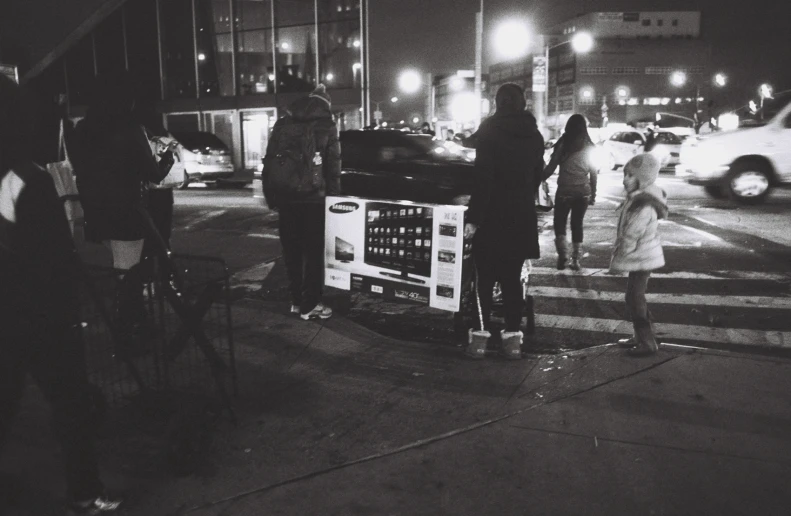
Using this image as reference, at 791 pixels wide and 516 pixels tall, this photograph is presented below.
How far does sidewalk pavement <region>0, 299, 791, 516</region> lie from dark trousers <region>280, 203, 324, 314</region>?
0.91m

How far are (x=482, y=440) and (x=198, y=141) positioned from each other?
22.4 meters

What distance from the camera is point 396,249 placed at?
18.7 ft

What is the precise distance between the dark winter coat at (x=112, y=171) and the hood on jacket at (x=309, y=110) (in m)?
1.29

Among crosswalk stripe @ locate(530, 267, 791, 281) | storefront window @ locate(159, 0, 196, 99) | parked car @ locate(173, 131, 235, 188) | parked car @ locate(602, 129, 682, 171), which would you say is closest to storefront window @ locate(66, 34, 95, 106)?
storefront window @ locate(159, 0, 196, 99)

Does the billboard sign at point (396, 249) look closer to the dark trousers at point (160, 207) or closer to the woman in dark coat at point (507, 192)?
the woman in dark coat at point (507, 192)

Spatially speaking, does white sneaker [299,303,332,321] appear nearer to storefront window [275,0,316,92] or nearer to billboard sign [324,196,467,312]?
billboard sign [324,196,467,312]

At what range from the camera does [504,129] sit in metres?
4.98

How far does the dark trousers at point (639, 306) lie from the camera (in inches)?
201

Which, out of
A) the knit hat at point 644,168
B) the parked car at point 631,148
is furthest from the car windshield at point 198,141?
the knit hat at point 644,168

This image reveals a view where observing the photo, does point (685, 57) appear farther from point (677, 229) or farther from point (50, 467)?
point (50, 467)

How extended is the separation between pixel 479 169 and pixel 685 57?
9630 centimetres

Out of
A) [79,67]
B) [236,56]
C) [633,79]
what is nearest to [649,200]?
[236,56]

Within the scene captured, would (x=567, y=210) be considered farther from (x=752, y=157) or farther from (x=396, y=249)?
(x=752, y=157)

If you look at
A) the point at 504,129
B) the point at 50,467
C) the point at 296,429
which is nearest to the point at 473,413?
the point at 296,429
